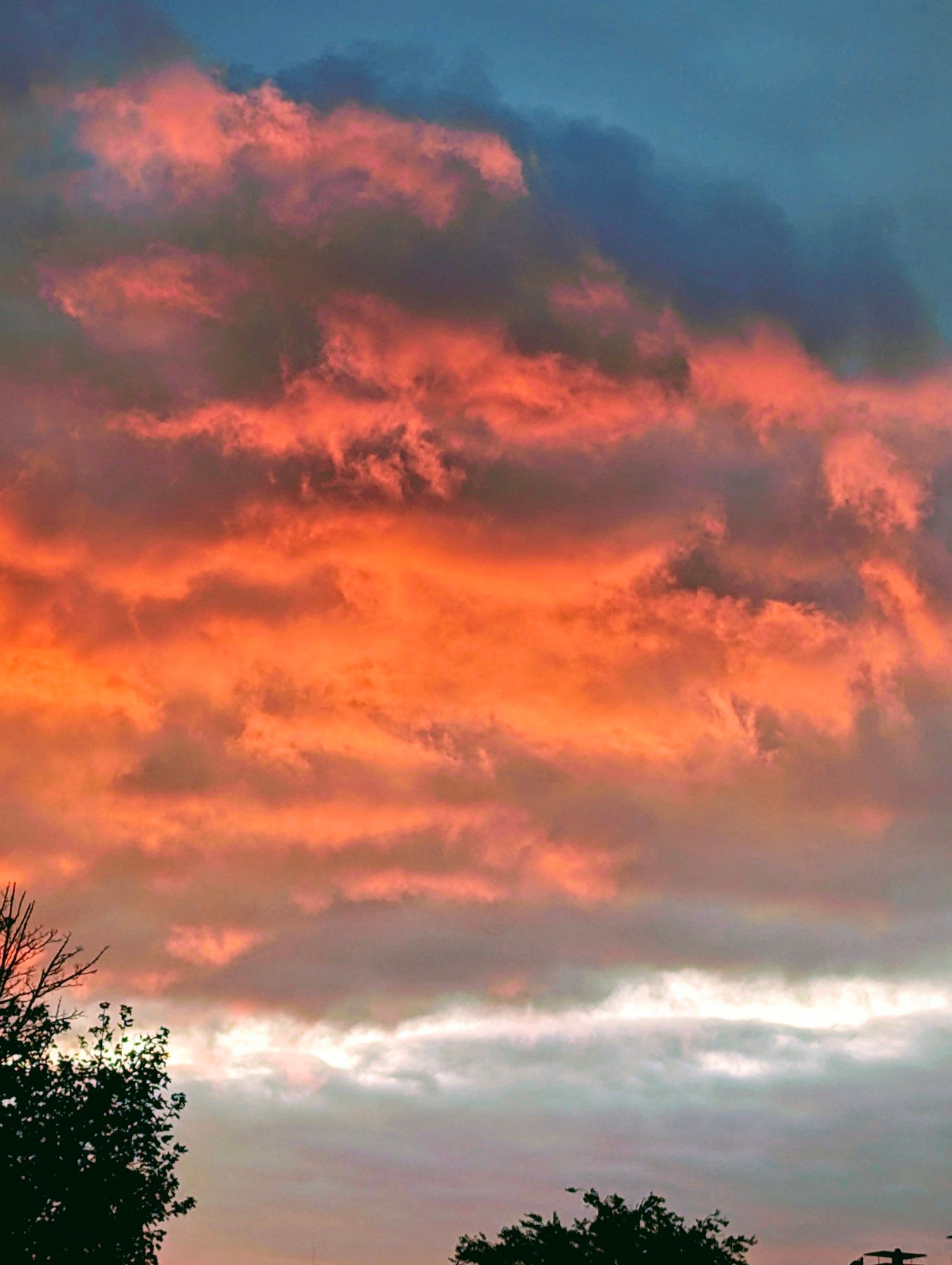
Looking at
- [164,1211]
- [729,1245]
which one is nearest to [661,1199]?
[729,1245]

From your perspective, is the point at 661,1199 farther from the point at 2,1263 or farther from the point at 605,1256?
the point at 2,1263

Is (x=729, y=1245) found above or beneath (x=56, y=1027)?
beneath

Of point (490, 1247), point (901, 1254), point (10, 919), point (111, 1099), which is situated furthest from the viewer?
point (490, 1247)

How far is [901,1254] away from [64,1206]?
60.6m

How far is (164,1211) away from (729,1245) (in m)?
62.2

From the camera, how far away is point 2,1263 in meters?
45.7

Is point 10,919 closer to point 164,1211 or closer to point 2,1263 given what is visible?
point 2,1263

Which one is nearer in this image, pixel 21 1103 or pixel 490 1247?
pixel 21 1103

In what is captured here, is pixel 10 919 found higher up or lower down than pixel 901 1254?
higher up

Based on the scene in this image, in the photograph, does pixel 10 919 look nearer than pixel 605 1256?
Yes

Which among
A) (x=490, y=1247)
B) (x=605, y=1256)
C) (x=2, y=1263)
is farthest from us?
(x=490, y=1247)

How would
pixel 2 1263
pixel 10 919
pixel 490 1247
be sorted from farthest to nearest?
pixel 490 1247 → pixel 2 1263 → pixel 10 919

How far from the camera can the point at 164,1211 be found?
54.5 m

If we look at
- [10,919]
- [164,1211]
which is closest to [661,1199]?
[164,1211]
